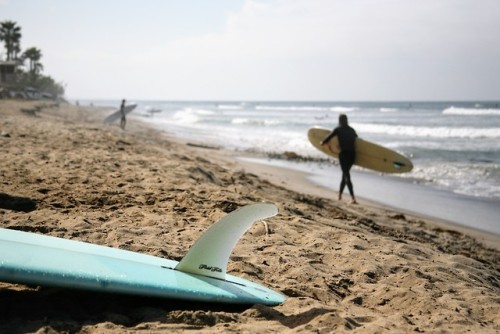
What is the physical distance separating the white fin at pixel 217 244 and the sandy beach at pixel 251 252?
9.8 inches

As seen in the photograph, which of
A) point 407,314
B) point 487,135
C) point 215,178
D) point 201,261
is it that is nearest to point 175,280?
point 201,261

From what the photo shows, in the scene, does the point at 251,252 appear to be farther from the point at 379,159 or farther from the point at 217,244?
the point at 379,159

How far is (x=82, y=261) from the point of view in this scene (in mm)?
2820

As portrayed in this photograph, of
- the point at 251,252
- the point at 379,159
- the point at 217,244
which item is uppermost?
the point at 379,159

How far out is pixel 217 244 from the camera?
2.96m

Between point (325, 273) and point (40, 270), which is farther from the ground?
point (40, 270)

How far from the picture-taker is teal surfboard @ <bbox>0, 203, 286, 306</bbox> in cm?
263

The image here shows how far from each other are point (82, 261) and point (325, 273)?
185 centimetres

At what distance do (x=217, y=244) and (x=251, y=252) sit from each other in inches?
40.8

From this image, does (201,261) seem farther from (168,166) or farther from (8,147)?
(8,147)

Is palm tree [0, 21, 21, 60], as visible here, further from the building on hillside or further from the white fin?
the white fin

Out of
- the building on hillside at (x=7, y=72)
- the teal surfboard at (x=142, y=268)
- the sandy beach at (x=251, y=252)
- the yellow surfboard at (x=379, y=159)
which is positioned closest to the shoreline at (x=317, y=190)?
→ the sandy beach at (x=251, y=252)

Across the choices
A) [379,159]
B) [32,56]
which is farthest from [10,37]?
[379,159]

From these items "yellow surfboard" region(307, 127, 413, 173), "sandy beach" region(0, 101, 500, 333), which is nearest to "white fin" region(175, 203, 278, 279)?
"sandy beach" region(0, 101, 500, 333)
